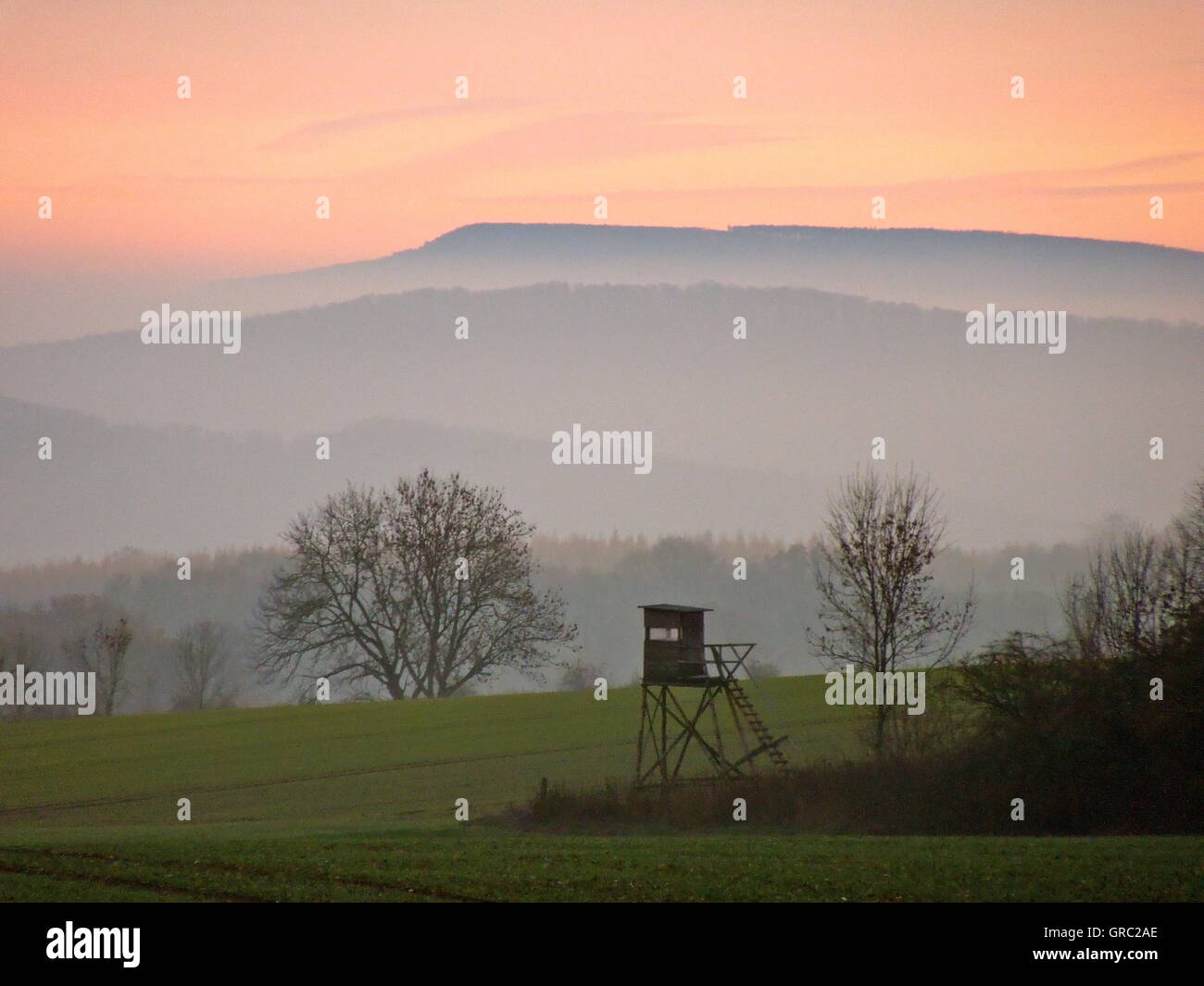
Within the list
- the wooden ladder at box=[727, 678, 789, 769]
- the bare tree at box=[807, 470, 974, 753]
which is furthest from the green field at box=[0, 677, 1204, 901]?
the bare tree at box=[807, 470, 974, 753]

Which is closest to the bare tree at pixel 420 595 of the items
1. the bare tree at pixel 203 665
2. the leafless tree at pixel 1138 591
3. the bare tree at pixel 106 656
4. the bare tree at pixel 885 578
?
the bare tree at pixel 106 656

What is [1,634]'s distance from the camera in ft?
494

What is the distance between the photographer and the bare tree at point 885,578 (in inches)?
2020

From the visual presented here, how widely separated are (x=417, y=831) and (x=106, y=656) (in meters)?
124

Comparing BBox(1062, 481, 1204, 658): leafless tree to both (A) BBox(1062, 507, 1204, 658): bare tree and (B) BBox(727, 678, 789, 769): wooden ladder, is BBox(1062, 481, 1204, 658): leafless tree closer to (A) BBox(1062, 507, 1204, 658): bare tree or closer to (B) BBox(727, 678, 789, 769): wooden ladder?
(A) BBox(1062, 507, 1204, 658): bare tree

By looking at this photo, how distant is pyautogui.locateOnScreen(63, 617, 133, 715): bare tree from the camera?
374 ft

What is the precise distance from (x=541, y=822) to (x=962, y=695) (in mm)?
13591

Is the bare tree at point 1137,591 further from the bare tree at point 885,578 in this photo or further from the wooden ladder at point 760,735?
the wooden ladder at point 760,735

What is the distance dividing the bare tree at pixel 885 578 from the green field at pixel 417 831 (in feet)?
14.2

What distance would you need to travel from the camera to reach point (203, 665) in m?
149
